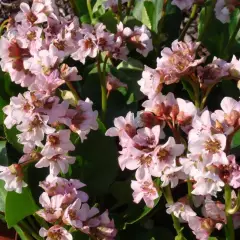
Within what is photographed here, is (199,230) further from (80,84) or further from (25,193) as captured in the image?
(80,84)

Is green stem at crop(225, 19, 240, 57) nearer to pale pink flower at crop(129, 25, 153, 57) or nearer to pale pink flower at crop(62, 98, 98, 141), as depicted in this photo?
pale pink flower at crop(129, 25, 153, 57)

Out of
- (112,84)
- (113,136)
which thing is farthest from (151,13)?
(113,136)

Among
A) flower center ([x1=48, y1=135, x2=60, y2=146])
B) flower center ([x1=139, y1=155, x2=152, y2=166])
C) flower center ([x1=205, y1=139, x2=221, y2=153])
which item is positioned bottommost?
flower center ([x1=48, y1=135, x2=60, y2=146])

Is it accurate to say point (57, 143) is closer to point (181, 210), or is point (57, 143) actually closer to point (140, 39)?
point (181, 210)

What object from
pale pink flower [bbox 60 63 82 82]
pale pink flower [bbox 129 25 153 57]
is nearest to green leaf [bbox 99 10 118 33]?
pale pink flower [bbox 129 25 153 57]

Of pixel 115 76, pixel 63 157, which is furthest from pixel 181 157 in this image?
pixel 115 76

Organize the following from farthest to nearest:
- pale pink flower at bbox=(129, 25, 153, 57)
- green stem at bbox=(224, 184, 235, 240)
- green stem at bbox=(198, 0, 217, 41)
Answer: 1. green stem at bbox=(198, 0, 217, 41)
2. pale pink flower at bbox=(129, 25, 153, 57)
3. green stem at bbox=(224, 184, 235, 240)

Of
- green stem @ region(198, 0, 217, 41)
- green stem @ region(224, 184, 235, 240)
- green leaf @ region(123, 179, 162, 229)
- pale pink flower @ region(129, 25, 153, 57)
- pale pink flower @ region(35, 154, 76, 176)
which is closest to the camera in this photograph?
green stem @ region(224, 184, 235, 240)
